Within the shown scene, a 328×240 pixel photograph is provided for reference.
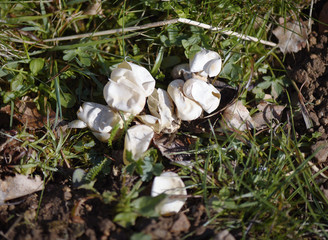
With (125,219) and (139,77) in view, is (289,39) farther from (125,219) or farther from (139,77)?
(125,219)

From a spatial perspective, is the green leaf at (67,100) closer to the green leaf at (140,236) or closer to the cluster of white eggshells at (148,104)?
the cluster of white eggshells at (148,104)

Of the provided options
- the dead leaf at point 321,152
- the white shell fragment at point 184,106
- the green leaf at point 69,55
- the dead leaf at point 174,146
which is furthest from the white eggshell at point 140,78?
the dead leaf at point 321,152

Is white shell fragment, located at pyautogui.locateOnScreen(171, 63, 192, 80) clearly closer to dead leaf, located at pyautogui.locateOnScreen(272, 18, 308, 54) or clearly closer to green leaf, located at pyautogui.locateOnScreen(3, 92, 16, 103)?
dead leaf, located at pyautogui.locateOnScreen(272, 18, 308, 54)

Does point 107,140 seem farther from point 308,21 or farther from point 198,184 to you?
point 308,21

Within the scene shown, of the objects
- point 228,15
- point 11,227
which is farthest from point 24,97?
point 228,15

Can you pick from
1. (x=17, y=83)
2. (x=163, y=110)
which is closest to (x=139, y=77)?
(x=163, y=110)

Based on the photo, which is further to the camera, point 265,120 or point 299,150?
point 265,120
